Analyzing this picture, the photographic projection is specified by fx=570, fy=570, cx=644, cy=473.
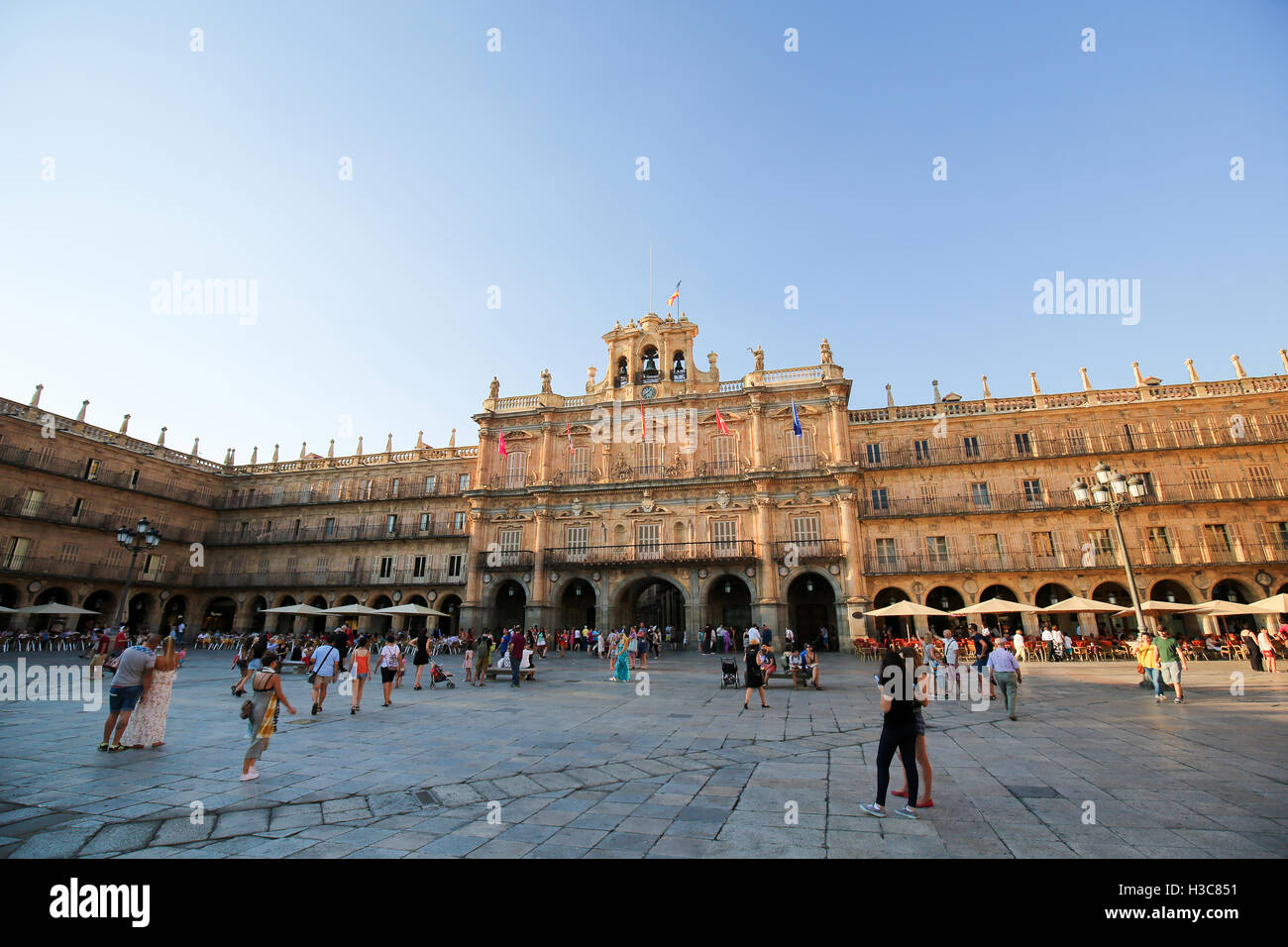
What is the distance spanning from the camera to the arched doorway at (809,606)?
30.0m

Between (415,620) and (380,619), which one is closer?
(380,619)

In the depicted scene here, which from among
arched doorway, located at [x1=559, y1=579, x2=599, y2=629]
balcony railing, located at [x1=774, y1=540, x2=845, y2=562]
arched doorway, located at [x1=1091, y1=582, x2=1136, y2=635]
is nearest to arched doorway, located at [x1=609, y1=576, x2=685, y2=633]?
arched doorway, located at [x1=559, y1=579, x2=599, y2=629]

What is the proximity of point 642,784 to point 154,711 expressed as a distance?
678cm

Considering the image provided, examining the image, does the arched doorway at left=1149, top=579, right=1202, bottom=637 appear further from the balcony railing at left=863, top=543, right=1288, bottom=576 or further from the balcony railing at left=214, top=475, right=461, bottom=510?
the balcony railing at left=214, top=475, right=461, bottom=510

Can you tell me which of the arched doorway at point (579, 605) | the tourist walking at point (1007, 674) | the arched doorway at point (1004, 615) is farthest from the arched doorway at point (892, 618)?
the tourist walking at point (1007, 674)

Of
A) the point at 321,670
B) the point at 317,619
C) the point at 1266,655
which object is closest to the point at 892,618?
the point at 1266,655

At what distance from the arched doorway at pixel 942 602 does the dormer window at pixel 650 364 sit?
18.6 meters

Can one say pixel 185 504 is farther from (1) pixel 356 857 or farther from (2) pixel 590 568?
(1) pixel 356 857

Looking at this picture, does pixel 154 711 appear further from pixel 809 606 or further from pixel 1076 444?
pixel 1076 444

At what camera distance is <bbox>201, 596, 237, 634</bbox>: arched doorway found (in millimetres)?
37603

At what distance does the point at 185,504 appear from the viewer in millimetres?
37375

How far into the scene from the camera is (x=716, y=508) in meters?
29.7

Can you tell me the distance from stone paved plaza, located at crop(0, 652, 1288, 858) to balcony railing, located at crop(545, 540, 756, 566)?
17.1 m
